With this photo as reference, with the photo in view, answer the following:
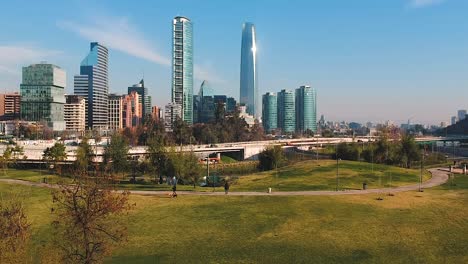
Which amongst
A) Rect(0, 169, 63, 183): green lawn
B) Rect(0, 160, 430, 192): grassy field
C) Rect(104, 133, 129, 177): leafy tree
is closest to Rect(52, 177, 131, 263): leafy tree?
Rect(0, 160, 430, 192): grassy field

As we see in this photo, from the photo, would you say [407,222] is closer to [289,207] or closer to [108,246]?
[289,207]

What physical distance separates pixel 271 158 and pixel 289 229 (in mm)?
62718

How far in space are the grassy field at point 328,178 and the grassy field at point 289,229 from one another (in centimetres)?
1127

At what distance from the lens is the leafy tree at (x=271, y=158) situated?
103750mm

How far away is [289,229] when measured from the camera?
138ft

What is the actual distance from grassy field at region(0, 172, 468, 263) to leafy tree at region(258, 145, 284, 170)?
46143 mm

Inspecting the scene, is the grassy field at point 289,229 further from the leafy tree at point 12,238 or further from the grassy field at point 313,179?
the grassy field at point 313,179

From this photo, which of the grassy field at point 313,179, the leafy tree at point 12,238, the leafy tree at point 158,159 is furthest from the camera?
the leafy tree at point 158,159

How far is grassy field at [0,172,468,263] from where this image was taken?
35094 millimetres

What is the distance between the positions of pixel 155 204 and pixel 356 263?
29.3 meters

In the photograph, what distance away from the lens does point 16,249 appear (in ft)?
70.3

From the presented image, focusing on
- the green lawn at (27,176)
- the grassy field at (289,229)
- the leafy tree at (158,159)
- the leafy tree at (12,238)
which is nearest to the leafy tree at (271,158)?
the leafy tree at (158,159)

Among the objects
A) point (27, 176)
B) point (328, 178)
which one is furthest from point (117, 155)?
point (328, 178)

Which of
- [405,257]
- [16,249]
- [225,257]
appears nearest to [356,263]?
Result: [405,257]
